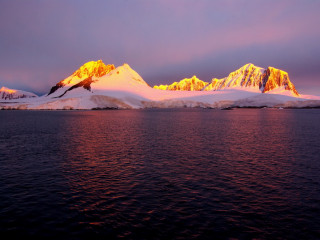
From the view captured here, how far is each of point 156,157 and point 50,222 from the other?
1592cm

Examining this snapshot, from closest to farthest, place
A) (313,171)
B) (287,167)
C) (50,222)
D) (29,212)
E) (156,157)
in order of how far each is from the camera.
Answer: (50,222) → (29,212) → (313,171) → (287,167) → (156,157)

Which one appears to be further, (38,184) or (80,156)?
(80,156)

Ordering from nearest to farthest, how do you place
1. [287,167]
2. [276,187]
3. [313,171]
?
[276,187] < [313,171] < [287,167]

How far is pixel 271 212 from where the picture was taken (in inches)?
570

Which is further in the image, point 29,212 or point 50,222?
point 29,212

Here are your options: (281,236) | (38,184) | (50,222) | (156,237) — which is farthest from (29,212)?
(281,236)

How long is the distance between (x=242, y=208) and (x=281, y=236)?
10.2 ft

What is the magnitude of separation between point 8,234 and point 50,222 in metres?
1.90

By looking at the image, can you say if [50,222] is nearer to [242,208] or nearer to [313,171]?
[242,208]

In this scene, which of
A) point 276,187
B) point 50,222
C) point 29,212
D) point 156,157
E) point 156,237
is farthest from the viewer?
point 156,157

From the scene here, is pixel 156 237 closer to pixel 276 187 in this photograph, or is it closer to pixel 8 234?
pixel 8 234

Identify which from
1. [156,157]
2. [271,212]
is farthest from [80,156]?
[271,212]

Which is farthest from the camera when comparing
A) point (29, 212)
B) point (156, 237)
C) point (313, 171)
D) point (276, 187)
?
point (313, 171)

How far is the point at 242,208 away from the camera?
15.0m
